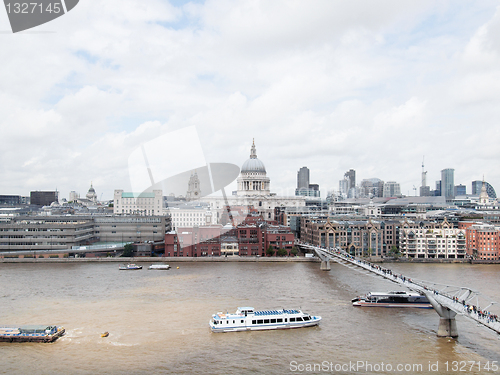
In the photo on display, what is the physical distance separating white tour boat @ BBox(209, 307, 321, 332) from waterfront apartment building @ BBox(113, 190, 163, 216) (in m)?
39.9

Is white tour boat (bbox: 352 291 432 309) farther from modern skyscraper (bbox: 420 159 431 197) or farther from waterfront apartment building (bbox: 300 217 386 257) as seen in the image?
modern skyscraper (bbox: 420 159 431 197)

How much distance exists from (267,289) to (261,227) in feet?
44.5

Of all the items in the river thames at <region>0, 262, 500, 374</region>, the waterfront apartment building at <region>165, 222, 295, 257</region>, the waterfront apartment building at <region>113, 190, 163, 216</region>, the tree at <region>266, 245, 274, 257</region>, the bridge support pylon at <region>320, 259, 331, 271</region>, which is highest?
the waterfront apartment building at <region>113, 190, 163, 216</region>

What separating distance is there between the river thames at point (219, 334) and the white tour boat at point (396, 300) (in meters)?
0.49

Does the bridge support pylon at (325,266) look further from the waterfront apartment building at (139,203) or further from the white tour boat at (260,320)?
the waterfront apartment building at (139,203)

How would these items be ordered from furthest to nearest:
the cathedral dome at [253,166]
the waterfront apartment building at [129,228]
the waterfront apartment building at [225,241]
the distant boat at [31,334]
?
1. the cathedral dome at [253,166]
2. the waterfront apartment building at [129,228]
3. the waterfront apartment building at [225,241]
4. the distant boat at [31,334]

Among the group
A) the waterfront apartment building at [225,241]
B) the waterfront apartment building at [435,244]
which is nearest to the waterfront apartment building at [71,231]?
the waterfront apartment building at [225,241]

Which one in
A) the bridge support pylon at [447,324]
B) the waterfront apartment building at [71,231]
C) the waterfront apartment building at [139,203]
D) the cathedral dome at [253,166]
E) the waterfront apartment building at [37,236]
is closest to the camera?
the bridge support pylon at [447,324]

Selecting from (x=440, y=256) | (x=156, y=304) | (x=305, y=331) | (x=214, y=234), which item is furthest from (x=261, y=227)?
(x=305, y=331)

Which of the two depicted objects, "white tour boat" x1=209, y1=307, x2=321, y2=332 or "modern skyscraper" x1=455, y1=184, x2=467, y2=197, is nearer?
"white tour boat" x1=209, y1=307, x2=321, y2=332

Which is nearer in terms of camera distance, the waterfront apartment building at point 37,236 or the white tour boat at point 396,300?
the white tour boat at point 396,300

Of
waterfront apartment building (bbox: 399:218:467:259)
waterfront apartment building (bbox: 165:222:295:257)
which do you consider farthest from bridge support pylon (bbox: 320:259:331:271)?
waterfront apartment building (bbox: 399:218:467:259)

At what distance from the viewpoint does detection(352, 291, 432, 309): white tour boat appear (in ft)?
56.1

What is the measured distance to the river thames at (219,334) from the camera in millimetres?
11258
